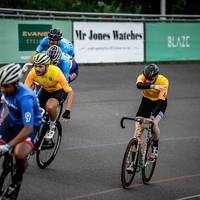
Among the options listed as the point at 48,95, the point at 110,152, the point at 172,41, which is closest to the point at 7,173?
the point at 48,95

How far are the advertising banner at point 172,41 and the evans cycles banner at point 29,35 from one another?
5.45 metres

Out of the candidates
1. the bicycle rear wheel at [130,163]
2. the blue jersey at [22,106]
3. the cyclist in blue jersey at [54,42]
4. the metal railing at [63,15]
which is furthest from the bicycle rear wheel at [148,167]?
the metal railing at [63,15]

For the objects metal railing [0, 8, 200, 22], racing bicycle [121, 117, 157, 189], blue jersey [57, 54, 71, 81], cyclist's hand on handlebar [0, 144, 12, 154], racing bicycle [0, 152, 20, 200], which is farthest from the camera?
metal railing [0, 8, 200, 22]

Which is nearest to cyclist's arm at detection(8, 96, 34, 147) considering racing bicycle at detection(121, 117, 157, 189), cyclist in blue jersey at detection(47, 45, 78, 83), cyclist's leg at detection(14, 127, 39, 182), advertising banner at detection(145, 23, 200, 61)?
cyclist's leg at detection(14, 127, 39, 182)

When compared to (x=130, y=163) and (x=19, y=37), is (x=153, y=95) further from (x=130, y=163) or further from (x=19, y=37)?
(x=19, y=37)

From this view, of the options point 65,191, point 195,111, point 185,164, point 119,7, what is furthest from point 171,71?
point 65,191

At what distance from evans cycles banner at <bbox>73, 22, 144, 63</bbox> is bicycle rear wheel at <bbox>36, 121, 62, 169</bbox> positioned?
1367cm

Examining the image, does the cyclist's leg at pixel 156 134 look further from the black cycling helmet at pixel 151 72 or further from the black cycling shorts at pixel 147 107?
the black cycling helmet at pixel 151 72

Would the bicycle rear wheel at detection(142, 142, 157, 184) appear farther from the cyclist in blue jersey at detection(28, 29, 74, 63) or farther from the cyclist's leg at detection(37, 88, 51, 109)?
the cyclist in blue jersey at detection(28, 29, 74, 63)

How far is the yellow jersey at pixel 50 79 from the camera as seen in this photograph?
401 inches

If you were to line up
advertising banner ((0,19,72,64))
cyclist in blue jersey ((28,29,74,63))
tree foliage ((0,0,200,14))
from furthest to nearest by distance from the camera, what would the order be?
tree foliage ((0,0,200,14))
advertising banner ((0,19,72,64))
cyclist in blue jersey ((28,29,74,63))

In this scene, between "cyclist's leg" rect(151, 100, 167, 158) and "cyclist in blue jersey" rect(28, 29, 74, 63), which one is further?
"cyclist in blue jersey" rect(28, 29, 74, 63)

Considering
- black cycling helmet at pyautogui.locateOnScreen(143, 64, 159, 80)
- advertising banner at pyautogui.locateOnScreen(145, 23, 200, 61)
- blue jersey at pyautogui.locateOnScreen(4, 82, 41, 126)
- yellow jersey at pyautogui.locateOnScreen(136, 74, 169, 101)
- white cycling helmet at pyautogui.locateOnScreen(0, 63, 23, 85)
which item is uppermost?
white cycling helmet at pyautogui.locateOnScreen(0, 63, 23, 85)

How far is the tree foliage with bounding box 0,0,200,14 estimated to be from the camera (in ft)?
104
